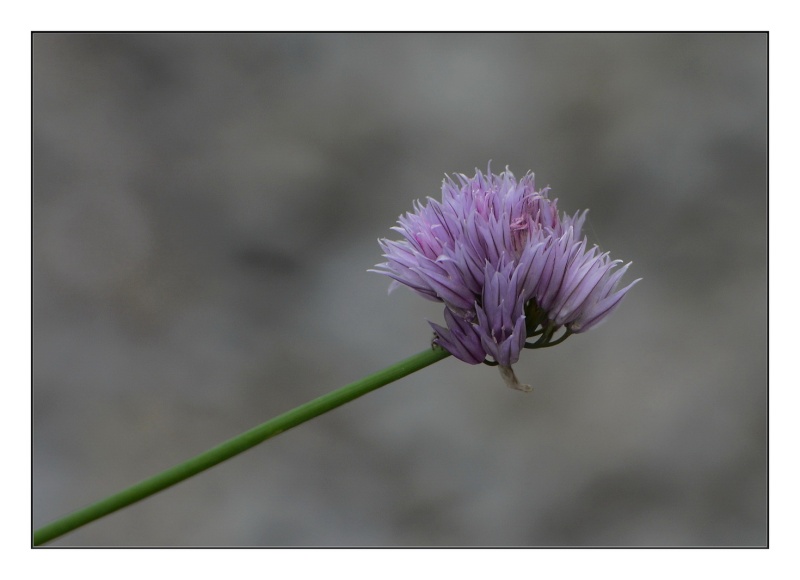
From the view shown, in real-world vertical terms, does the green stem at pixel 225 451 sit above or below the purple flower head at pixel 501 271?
below

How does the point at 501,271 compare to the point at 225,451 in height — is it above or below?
above

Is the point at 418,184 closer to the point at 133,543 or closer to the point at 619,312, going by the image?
the point at 619,312

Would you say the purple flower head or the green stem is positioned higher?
the purple flower head

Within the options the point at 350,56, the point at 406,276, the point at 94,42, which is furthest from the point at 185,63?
the point at 406,276
